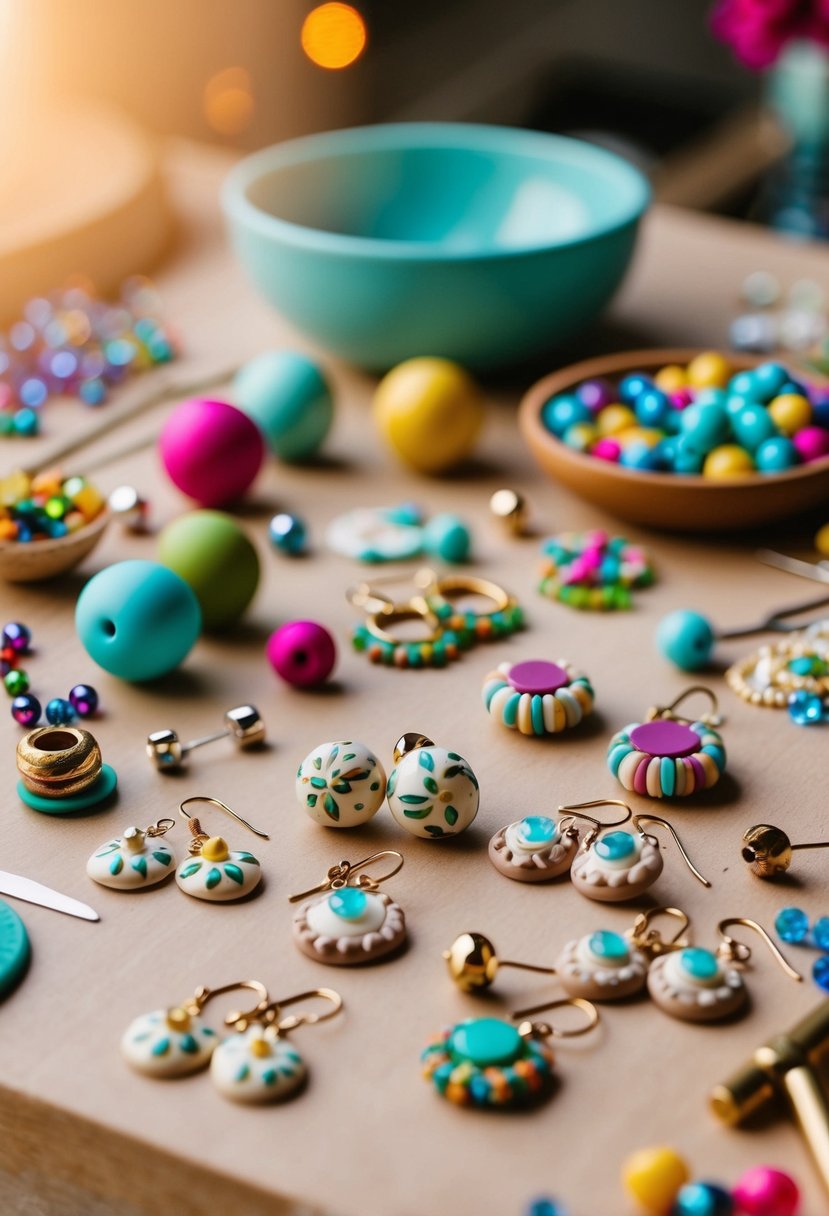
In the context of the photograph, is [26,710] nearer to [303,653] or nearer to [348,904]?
[303,653]

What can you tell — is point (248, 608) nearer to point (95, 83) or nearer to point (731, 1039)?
point (731, 1039)

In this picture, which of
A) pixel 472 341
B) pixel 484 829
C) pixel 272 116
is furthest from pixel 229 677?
pixel 272 116

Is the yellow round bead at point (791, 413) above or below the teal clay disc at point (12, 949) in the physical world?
above

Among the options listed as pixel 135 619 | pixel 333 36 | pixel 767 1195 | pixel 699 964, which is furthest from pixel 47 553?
pixel 333 36

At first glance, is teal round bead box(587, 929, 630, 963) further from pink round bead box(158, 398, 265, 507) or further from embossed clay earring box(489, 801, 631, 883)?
pink round bead box(158, 398, 265, 507)

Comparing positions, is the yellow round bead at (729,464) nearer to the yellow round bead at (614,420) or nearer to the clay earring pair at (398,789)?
the yellow round bead at (614,420)

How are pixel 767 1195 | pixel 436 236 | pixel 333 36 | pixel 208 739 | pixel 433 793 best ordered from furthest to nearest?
pixel 333 36, pixel 436 236, pixel 208 739, pixel 433 793, pixel 767 1195

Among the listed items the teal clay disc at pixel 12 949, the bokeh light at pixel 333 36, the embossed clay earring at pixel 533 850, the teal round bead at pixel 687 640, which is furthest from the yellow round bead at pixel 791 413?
the bokeh light at pixel 333 36

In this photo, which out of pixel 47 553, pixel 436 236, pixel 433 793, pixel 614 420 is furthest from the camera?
pixel 436 236
